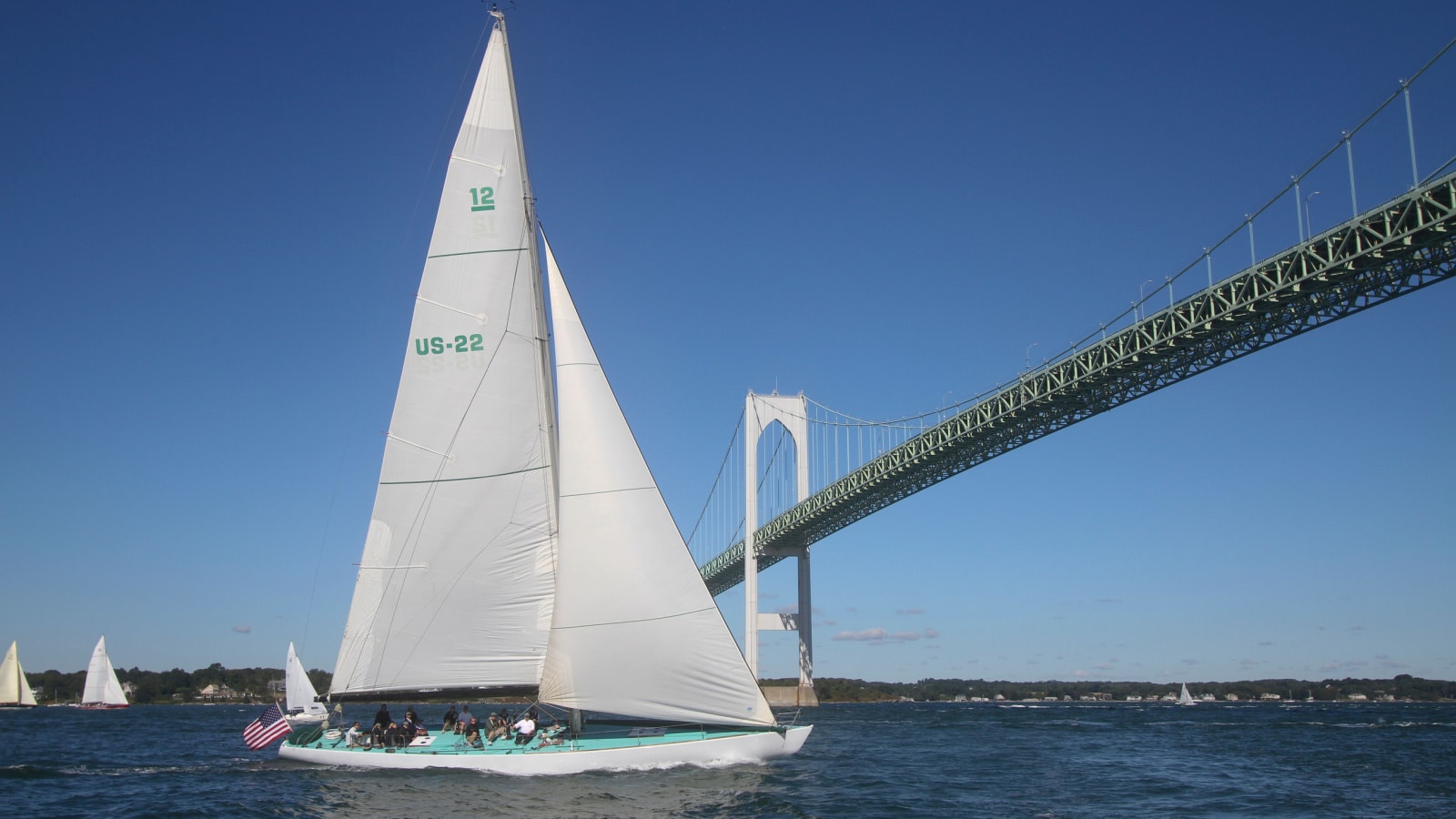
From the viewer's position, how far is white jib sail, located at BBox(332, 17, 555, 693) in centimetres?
1278

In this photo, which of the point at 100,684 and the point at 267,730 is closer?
the point at 267,730

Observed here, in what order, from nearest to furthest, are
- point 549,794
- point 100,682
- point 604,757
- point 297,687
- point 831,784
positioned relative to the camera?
point 549,794
point 604,757
point 831,784
point 297,687
point 100,682

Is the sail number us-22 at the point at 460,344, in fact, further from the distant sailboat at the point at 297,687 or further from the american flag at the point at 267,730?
the distant sailboat at the point at 297,687

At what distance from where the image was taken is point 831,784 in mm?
13445

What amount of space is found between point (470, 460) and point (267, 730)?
16.1 feet

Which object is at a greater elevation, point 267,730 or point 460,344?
point 460,344

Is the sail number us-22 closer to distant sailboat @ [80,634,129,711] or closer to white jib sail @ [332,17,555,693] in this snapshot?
white jib sail @ [332,17,555,693]

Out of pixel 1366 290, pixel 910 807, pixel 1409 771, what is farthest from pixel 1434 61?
pixel 910 807

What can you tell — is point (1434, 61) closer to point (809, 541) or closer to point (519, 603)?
point (519, 603)

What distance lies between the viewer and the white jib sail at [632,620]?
39.5 feet

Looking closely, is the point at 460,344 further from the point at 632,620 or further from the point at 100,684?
the point at 100,684

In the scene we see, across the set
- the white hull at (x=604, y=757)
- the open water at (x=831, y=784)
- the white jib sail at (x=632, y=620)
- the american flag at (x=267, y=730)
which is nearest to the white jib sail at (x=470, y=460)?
the white jib sail at (x=632, y=620)

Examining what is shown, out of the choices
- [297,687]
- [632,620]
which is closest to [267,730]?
[632,620]

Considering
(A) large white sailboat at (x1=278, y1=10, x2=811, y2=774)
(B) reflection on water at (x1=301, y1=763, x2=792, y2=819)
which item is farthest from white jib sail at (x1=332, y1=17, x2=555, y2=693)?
(B) reflection on water at (x1=301, y1=763, x2=792, y2=819)
